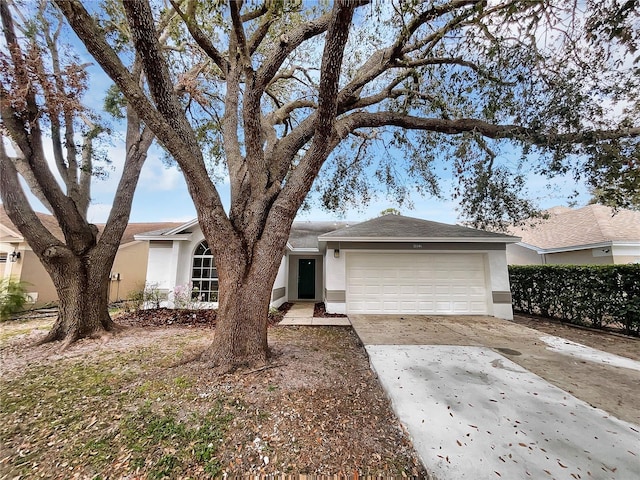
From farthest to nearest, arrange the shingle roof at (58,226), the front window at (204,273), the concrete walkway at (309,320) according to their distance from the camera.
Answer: the shingle roof at (58,226), the front window at (204,273), the concrete walkway at (309,320)

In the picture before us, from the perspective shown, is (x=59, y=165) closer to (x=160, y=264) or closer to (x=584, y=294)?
(x=160, y=264)

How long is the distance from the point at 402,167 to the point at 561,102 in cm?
368

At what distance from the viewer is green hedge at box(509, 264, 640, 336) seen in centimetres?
611

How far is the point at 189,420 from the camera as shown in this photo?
8.95 ft

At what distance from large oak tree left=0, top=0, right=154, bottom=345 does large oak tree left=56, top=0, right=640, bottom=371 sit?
1.63 metres

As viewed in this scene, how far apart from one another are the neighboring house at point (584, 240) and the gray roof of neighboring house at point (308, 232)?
330 inches

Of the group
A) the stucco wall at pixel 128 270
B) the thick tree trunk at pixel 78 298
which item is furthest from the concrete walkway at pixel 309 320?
the stucco wall at pixel 128 270

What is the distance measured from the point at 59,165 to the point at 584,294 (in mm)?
13996

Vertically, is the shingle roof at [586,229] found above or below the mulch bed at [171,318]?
above

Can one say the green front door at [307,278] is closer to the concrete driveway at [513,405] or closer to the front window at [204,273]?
the front window at [204,273]

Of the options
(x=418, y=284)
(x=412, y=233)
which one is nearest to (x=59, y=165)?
(x=412, y=233)

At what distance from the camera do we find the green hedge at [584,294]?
611cm

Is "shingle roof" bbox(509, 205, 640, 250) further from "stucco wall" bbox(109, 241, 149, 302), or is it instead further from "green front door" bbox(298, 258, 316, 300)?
"stucco wall" bbox(109, 241, 149, 302)

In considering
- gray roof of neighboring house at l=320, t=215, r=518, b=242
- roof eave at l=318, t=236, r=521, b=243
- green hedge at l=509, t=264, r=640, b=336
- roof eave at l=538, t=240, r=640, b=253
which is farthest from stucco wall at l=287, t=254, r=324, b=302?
roof eave at l=538, t=240, r=640, b=253
